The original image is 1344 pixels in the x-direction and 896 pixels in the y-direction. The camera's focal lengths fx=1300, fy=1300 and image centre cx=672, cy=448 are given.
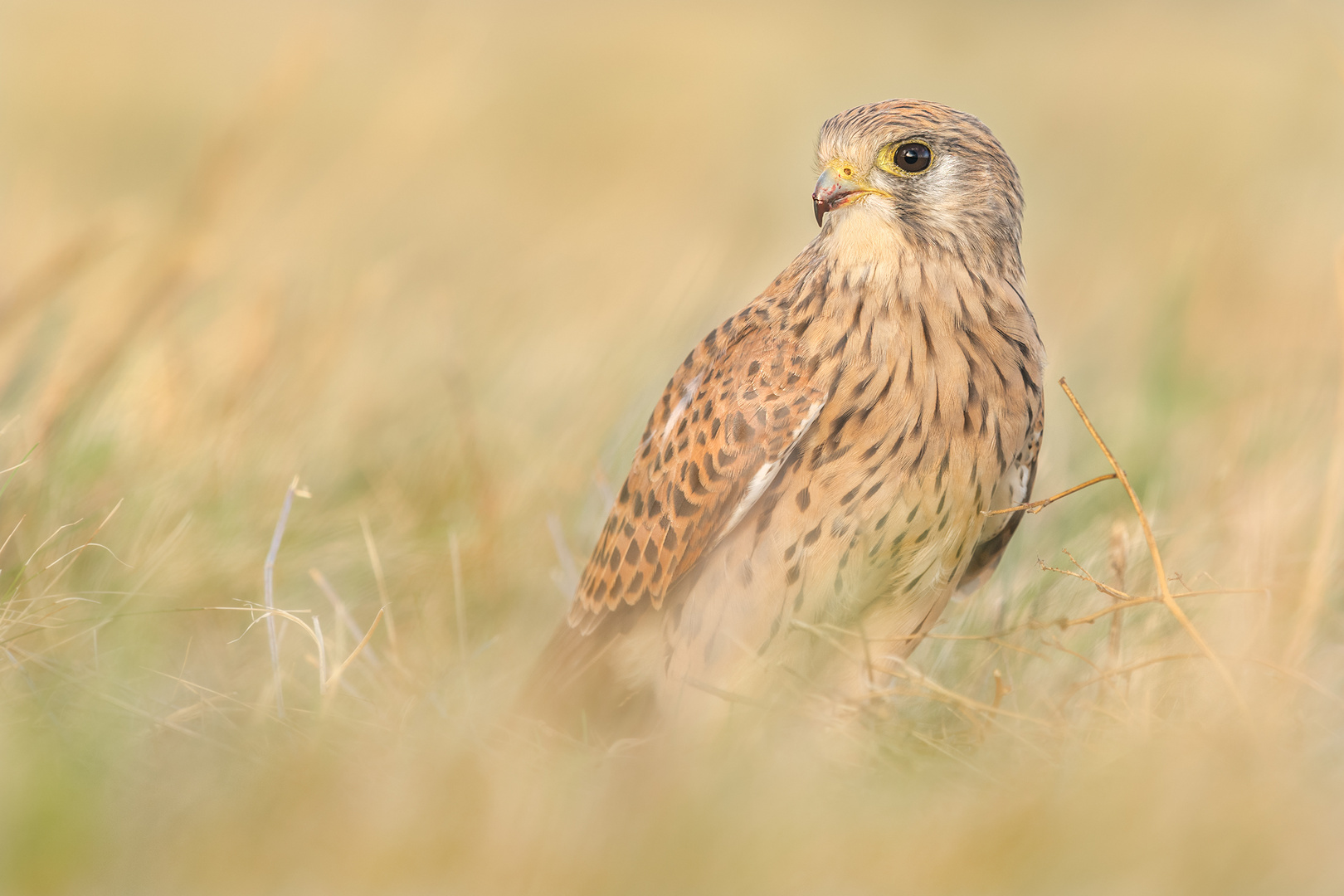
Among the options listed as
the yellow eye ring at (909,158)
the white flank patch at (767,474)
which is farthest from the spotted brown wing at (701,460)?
the yellow eye ring at (909,158)

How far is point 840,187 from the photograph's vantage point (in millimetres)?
3623

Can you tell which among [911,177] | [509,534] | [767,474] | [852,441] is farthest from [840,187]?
[509,534]

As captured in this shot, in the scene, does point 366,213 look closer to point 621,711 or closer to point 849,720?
point 621,711

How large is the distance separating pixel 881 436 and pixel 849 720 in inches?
31.1

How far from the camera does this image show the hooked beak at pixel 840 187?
360 cm

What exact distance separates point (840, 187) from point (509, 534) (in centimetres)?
187

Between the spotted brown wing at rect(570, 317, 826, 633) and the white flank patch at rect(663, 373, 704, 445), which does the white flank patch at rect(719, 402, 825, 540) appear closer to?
the spotted brown wing at rect(570, 317, 826, 633)

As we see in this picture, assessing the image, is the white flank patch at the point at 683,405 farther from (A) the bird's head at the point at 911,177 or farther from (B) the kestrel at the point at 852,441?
(A) the bird's head at the point at 911,177

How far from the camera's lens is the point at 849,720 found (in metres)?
3.07

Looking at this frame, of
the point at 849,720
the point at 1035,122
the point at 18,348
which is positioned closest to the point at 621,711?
the point at 849,720

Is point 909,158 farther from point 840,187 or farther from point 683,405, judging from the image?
point 683,405

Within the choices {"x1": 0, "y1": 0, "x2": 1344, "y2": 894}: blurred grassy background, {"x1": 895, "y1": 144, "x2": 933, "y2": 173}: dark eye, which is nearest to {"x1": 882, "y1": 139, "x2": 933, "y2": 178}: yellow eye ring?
{"x1": 895, "y1": 144, "x2": 933, "y2": 173}: dark eye

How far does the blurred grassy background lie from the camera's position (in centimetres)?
217

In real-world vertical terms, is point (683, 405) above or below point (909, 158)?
below
